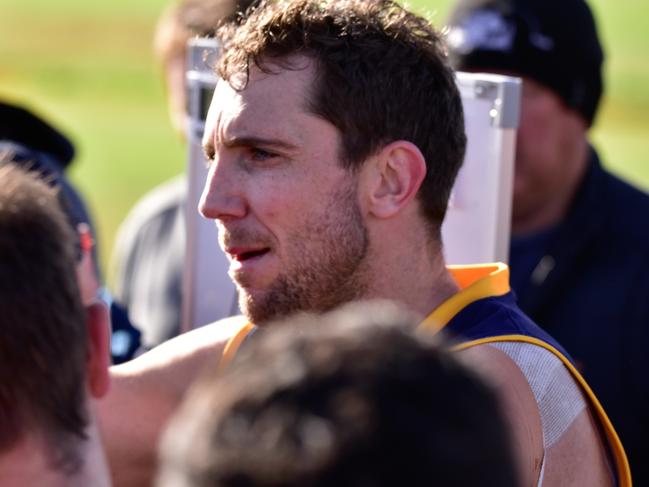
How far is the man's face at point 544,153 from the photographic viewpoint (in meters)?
4.28

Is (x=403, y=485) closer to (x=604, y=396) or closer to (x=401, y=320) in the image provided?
(x=401, y=320)

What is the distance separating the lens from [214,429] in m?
1.09

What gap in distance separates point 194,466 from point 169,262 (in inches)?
151

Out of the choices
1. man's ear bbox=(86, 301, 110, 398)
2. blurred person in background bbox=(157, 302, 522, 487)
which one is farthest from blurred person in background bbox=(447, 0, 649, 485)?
blurred person in background bbox=(157, 302, 522, 487)

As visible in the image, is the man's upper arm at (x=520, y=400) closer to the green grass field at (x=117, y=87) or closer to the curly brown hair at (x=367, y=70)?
the curly brown hair at (x=367, y=70)

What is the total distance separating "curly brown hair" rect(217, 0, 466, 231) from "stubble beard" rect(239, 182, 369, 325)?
106 mm

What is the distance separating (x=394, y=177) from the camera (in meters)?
2.76

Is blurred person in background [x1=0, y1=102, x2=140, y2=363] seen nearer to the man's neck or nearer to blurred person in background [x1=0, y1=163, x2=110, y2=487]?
the man's neck

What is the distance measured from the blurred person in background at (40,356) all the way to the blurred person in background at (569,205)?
236 centimetres

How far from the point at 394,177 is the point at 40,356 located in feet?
4.39

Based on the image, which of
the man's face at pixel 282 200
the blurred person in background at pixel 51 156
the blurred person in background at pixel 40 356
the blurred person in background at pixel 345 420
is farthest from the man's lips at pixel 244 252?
the blurred person in background at pixel 345 420

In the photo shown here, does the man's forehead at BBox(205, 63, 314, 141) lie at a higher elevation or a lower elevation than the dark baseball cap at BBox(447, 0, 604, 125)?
higher

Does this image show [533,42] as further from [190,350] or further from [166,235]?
[190,350]

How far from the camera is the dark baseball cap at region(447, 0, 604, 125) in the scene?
420 centimetres
